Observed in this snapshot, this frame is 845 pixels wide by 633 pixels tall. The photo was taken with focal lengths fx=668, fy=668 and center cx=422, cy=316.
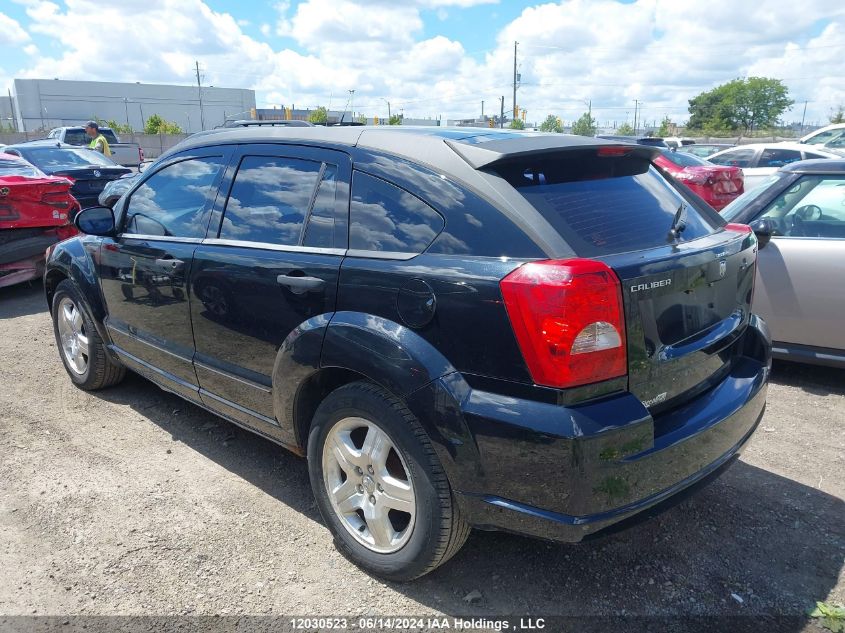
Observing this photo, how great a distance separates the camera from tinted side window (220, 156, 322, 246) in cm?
301

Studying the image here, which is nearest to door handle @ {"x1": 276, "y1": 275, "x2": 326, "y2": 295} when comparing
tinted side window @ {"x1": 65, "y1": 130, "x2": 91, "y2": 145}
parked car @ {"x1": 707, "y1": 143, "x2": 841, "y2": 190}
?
parked car @ {"x1": 707, "y1": 143, "x2": 841, "y2": 190}

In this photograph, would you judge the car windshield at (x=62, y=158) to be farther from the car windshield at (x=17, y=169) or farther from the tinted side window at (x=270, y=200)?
the tinted side window at (x=270, y=200)

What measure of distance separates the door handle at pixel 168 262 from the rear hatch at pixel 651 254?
190cm

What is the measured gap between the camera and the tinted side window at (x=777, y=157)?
44.5 ft

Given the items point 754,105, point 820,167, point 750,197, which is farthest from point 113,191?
point 754,105

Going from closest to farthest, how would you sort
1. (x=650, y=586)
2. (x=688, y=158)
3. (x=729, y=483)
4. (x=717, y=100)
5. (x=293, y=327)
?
(x=650, y=586) < (x=293, y=327) < (x=729, y=483) < (x=688, y=158) < (x=717, y=100)

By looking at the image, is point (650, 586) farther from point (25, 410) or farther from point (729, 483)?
point (25, 410)

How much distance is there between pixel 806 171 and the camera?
4.86 meters

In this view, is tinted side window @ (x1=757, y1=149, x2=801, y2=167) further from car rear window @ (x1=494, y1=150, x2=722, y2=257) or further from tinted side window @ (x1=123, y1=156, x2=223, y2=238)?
tinted side window @ (x1=123, y1=156, x2=223, y2=238)

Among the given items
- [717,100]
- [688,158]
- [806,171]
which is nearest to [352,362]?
[806,171]

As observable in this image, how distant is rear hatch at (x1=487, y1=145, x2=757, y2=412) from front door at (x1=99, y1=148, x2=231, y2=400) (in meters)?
1.86

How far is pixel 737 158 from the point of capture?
14.9 m

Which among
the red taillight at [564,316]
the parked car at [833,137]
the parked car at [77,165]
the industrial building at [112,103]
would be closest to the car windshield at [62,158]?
the parked car at [77,165]

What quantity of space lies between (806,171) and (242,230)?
406 centimetres
